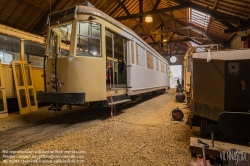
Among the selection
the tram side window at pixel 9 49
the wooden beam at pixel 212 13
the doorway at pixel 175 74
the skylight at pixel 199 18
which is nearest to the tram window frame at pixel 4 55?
the tram side window at pixel 9 49

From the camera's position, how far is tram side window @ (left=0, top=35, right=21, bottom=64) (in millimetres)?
5297

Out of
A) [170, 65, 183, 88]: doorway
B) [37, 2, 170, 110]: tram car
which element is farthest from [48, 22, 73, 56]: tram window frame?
[170, 65, 183, 88]: doorway

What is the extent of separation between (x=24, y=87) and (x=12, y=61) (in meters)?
0.94

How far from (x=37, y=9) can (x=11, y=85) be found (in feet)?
15.2

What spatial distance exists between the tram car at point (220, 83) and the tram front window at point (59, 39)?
331 centimetres

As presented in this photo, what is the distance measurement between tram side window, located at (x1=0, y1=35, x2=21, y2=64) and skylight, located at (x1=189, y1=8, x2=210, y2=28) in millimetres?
9749

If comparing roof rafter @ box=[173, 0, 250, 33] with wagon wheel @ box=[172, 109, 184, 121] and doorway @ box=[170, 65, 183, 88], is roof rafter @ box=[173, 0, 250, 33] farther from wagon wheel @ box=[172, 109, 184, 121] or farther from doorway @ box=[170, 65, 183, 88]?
doorway @ box=[170, 65, 183, 88]

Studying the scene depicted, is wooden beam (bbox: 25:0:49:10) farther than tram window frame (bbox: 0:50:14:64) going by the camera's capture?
Yes

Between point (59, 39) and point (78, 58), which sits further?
point (59, 39)

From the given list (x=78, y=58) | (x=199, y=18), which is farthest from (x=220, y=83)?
(x=199, y=18)

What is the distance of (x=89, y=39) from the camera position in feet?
13.5

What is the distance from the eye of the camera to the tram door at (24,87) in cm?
545

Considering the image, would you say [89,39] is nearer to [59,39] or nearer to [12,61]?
[59,39]

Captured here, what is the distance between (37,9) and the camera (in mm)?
8172
